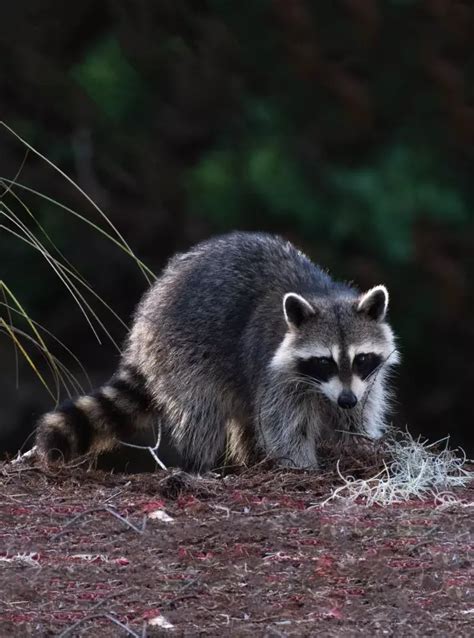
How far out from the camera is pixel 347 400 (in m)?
5.92

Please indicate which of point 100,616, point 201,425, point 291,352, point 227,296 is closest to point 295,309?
point 291,352

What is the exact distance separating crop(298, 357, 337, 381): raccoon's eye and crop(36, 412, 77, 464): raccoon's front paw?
111 cm

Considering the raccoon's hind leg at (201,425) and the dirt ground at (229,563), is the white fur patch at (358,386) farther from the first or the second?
the raccoon's hind leg at (201,425)

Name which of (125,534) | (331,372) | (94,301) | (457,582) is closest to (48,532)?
(125,534)

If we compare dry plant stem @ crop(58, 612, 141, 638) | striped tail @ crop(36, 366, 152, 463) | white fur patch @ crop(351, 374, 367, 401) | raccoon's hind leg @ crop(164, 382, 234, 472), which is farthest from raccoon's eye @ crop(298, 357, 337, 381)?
dry plant stem @ crop(58, 612, 141, 638)

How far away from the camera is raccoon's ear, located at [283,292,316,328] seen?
627 centimetres

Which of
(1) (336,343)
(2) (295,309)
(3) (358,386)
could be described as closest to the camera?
(3) (358,386)

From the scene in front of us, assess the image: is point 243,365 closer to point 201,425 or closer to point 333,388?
point 201,425

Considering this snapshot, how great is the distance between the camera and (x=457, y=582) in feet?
13.3

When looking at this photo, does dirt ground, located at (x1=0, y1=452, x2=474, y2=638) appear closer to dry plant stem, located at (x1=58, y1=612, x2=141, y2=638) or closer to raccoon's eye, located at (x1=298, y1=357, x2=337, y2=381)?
dry plant stem, located at (x1=58, y1=612, x2=141, y2=638)

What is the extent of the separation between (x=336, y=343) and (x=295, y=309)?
256 millimetres

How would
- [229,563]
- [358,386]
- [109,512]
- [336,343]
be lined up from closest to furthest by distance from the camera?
[229,563], [109,512], [358,386], [336,343]

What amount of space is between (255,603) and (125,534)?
76 centimetres

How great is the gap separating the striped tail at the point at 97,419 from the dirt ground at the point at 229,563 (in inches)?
42.5
